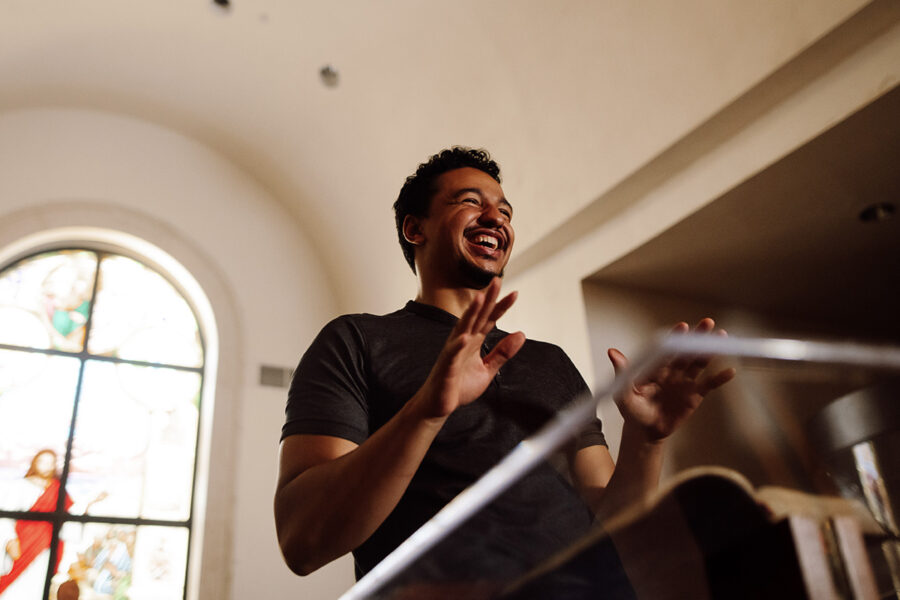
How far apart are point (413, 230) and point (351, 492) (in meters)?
0.84

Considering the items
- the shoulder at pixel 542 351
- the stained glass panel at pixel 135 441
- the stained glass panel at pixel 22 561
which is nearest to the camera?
the shoulder at pixel 542 351

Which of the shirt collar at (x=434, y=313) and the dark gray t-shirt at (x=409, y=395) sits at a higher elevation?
the shirt collar at (x=434, y=313)

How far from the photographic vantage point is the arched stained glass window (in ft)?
13.9

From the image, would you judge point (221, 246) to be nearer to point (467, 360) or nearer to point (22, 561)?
point (22, 561)

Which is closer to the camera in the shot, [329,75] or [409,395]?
[409,395]

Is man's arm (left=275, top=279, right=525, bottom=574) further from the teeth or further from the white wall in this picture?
the white wall

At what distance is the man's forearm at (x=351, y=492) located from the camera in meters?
0.89

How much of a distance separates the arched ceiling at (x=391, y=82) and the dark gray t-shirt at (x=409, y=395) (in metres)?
1.94

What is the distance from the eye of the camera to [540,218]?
3.85m

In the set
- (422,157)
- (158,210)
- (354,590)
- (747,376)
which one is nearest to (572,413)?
(747,376)

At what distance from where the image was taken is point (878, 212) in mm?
3297

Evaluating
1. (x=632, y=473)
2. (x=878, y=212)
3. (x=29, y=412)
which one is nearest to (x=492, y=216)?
(x=632, y=473)

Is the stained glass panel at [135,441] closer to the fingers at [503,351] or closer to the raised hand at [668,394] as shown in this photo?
the fingers at [503,351]

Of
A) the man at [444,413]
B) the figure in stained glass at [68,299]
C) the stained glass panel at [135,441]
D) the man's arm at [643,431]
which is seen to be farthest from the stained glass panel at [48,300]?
the man's arm at [643,431]
